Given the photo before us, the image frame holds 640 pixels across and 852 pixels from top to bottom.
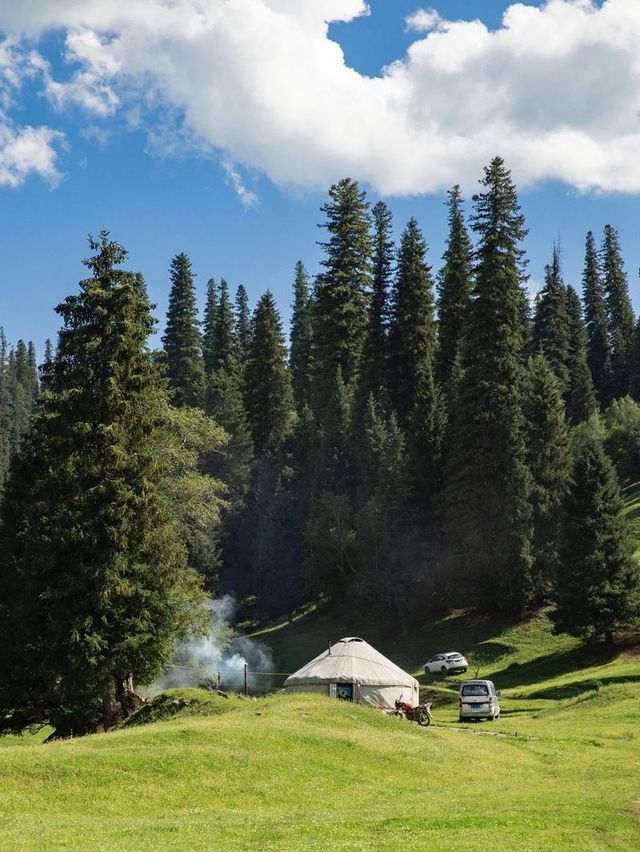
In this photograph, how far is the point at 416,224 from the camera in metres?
83.6

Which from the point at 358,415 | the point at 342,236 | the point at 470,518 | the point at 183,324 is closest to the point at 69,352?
the point at 470,518

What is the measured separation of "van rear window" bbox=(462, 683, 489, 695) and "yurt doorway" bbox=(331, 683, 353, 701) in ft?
16.9

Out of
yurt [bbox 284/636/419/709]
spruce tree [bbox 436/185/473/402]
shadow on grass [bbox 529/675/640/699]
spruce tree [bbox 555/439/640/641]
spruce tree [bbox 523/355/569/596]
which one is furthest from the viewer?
spruce tree [bbox 436/185/473/402]

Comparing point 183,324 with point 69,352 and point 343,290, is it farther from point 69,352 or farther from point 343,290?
point 69,352

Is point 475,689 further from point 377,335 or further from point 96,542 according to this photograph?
point 377,335

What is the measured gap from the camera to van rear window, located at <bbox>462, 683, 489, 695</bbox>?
1496 inches

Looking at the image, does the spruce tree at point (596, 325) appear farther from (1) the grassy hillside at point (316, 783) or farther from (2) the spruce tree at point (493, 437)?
(1) the grassy hillside at point (316, 783)

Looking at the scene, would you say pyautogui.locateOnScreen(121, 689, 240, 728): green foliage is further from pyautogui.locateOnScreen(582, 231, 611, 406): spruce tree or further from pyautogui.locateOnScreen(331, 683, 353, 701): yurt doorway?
pyautogui.locateOnScreen(582, 231, 611, 406): spruce tree

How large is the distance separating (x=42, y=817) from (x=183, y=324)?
294 feet

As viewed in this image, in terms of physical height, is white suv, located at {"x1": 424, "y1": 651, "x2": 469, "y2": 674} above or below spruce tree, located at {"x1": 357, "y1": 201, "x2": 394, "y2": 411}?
below

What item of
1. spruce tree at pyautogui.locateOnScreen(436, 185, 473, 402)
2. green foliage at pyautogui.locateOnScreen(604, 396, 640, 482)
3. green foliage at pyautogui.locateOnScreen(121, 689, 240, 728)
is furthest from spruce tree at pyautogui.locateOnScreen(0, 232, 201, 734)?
green foliage at pyautogui.locateOnScreen(604, 396, 640, 482)

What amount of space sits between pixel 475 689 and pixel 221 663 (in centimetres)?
3171

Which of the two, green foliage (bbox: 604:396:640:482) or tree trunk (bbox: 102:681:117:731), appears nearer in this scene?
tree trunk (bbox: 102:681:117:731)

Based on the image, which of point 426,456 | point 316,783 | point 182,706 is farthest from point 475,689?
point 426,456
